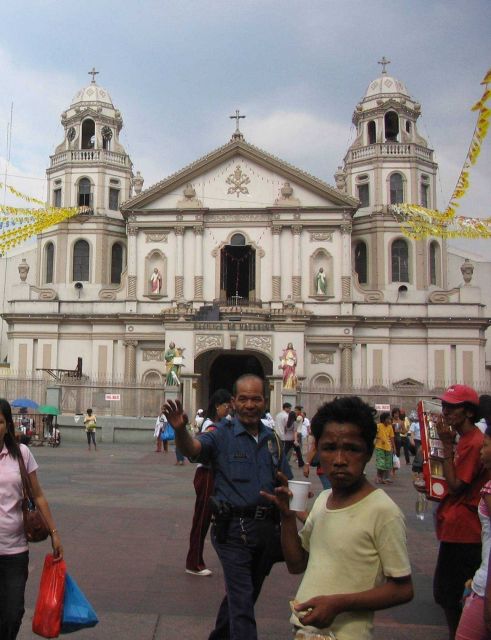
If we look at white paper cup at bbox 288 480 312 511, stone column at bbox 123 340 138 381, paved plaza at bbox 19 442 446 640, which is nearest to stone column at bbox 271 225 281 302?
stone column at bbox 123 340 138 381

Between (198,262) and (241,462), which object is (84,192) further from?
(241,462)

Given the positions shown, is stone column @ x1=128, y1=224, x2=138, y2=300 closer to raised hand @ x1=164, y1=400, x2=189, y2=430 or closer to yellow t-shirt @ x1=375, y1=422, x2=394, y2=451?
yellow t-shirt @ x1=375, y1=422, x2=394, y2=451

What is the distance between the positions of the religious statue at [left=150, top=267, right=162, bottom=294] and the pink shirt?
3340cm

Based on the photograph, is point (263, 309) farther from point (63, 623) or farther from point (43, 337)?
point (63, 623)

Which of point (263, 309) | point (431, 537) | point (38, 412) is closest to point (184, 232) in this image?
point (263, 309)

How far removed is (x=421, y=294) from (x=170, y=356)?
1457cm

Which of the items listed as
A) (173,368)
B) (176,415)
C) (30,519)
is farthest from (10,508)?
(173,368)

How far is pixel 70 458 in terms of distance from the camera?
19.3 meters

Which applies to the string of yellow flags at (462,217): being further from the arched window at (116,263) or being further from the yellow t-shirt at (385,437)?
the arched window at (116,263)

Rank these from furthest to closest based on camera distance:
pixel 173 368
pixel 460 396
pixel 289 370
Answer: pixel 289 370 → pixel 173 368 → pixel 460 396

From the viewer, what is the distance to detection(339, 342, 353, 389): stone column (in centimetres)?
3603

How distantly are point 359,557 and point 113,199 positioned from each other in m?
40.0

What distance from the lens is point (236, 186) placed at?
37875mm

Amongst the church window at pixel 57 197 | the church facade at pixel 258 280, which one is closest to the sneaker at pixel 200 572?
the church facade at pixel 258 280
